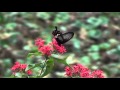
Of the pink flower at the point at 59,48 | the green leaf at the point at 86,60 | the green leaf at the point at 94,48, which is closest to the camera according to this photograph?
the pink flower at the point at 59,48

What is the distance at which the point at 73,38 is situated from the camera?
3.19 meters

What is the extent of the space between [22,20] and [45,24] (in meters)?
0.17

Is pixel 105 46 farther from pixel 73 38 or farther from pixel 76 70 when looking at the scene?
pixel 76 70

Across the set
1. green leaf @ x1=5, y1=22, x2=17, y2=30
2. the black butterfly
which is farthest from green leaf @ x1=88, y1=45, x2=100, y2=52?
the black butterfly

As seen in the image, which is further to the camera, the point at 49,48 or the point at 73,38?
the point at 73,38

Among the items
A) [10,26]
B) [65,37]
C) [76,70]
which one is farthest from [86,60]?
[76,70]

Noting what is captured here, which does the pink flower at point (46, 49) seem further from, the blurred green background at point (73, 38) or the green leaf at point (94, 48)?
the green leaf at point (94, 48)

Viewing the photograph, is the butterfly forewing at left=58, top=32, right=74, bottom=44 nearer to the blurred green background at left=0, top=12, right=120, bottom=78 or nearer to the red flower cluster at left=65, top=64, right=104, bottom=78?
the red flower cluster at left=65, top=64, right=104, bottom=78

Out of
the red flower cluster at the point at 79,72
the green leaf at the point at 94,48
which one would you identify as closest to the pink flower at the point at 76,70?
the red flower cluster at the point at 79,72

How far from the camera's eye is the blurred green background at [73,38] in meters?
3.02

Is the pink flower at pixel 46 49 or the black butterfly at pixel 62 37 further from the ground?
the black butterfly at pixel 62 37

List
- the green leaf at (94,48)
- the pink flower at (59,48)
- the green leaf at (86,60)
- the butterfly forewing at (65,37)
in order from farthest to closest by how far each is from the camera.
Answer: the green leaf at (94,48), the green leaf at (86,60), the butterfly forewing at (65,37), the pink flower at (59,48)
